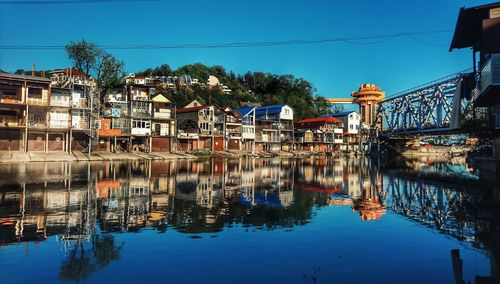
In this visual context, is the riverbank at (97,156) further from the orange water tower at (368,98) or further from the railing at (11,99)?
the orange water tower at (368,98)

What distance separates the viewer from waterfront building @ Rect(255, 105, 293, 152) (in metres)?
93.4

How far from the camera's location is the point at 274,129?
95.2 m

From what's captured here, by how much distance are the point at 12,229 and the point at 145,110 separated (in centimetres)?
5927

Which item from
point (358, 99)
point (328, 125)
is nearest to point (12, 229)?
point (328, 125)

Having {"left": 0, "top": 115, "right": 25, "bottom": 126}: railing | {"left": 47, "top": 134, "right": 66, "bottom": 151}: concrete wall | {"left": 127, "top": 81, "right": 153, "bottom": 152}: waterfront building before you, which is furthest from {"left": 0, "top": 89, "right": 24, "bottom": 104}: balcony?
{"left": 127, "top": 81, "right": 153, "bottom": 152}: waterfront building

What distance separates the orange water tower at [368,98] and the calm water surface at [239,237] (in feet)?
437

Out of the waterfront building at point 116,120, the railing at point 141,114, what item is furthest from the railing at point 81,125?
the railing at point 141,114

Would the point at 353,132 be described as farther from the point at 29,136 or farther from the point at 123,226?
the point at 123,226

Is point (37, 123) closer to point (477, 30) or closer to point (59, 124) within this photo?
point (59, 124)

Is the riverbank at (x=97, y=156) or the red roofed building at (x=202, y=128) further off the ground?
the red roofed building at (x=202, y=128)

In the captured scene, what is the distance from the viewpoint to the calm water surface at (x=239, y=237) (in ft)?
32.4

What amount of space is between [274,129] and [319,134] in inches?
587

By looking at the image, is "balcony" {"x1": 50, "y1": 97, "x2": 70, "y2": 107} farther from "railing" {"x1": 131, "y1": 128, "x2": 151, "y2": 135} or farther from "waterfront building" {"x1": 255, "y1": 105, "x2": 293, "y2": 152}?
"waterfront building" {"x1": 255, "y1": 105, "x2": 293, "y2": 152}

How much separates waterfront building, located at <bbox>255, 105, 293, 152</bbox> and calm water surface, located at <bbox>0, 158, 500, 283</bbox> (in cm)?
6916
